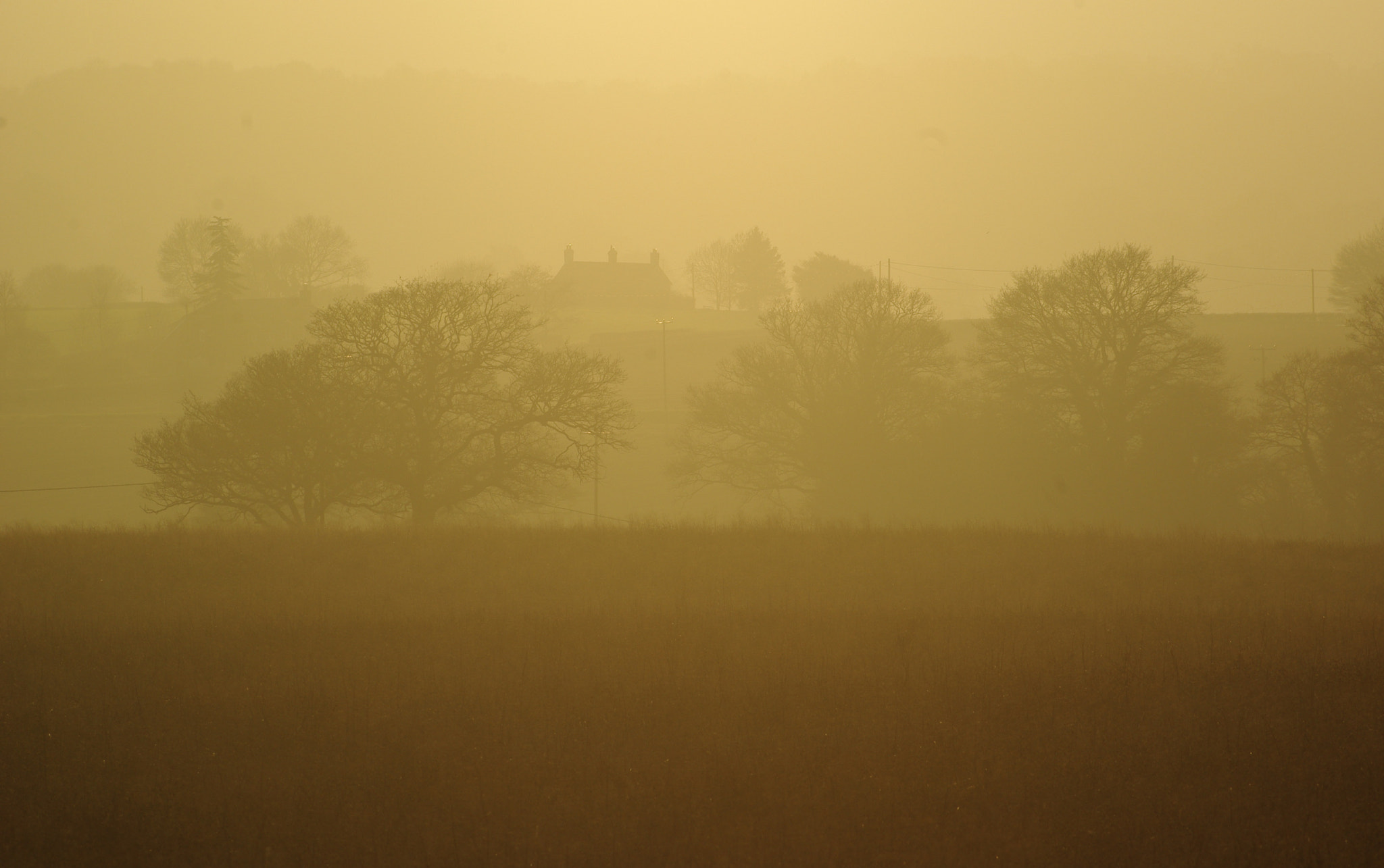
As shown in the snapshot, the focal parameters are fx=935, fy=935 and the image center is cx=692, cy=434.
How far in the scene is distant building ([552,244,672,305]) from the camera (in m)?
112

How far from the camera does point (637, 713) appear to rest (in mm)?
9055

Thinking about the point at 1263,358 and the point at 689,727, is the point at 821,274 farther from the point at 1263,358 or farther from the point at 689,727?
→ the point at 689,727

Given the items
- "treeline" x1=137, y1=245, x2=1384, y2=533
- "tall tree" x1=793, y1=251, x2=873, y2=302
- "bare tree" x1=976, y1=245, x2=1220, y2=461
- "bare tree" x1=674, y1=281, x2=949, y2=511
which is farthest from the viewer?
"tall tree" x1=793, y1=251, x2=873, y2=302

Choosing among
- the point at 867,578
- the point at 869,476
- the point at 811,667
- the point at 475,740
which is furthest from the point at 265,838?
the point at 869,476

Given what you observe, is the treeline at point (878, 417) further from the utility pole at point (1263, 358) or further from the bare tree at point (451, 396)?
the utility pole at point (1263, 358)

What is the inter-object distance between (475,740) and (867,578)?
9278 millimetres

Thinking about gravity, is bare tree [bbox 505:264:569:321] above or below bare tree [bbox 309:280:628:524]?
above

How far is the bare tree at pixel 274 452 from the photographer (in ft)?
92.4

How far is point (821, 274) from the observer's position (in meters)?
104

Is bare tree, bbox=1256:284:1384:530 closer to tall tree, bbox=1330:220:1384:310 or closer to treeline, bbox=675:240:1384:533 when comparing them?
treeline, bbox=675:240:1384:533

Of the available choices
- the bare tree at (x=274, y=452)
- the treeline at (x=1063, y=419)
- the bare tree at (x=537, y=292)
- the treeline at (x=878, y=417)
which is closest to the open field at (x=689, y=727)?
the bare tree at (x=274, y=452)

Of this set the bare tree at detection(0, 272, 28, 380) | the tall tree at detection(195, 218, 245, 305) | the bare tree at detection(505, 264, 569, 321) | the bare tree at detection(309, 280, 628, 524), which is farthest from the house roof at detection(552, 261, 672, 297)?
the bare tree at detection(309, 280, 628, 524)

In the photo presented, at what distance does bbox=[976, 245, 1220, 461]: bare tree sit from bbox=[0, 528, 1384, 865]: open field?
68.4 ft

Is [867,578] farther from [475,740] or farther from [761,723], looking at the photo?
[475,740]
